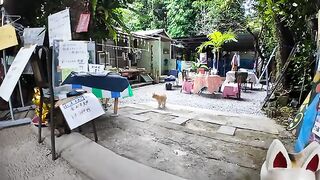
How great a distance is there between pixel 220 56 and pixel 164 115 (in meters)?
10.8

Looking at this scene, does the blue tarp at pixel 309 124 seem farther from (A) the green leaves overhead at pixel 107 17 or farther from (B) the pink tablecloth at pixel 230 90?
(B) the pink tablecloth at pixel 230 90

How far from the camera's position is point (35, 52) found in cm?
259

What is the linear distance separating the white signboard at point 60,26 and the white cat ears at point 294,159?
2208mm

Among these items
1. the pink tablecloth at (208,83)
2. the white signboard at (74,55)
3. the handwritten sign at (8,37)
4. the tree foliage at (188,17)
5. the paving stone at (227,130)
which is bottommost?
the paving stone at (227,130)

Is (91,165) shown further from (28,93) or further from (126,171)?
(28,93)

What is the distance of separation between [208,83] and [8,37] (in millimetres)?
6590

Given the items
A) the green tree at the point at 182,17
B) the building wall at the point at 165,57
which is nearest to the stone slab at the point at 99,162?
the building wall at the point at 165,57

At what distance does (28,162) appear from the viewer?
243 cm

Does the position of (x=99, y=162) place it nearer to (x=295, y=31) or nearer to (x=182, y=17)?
(x=295, y=31)

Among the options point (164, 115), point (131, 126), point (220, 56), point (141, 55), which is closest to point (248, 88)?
point (220, 56)

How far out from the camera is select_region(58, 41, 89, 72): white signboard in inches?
102

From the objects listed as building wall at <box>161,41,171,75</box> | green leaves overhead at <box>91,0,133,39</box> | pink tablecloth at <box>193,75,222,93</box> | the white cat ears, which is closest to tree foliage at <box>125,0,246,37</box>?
building wall at <box>161,41,171,75</box>

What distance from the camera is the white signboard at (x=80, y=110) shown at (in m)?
2.44

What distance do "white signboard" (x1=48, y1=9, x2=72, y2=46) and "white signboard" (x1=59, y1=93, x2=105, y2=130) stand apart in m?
0.69
